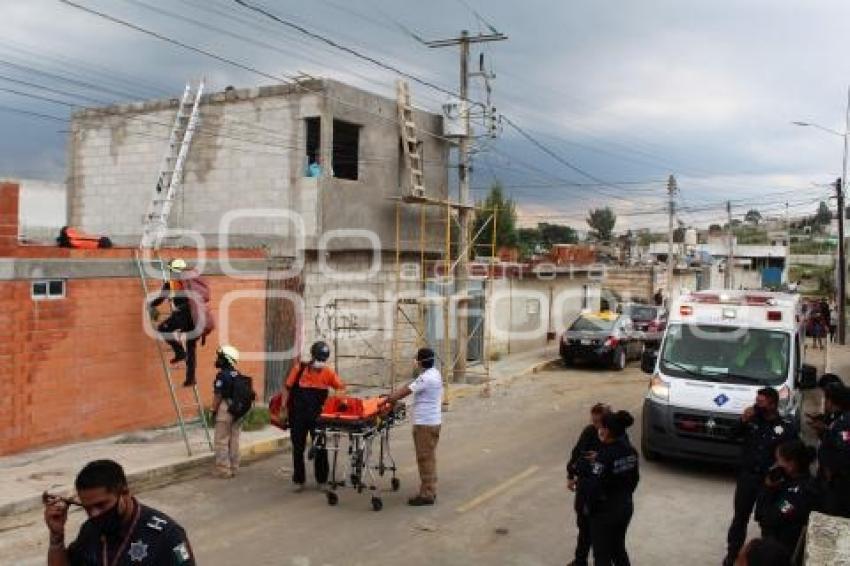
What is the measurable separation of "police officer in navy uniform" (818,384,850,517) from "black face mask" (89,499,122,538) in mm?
4858

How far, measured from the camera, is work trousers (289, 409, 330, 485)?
9.73 metres

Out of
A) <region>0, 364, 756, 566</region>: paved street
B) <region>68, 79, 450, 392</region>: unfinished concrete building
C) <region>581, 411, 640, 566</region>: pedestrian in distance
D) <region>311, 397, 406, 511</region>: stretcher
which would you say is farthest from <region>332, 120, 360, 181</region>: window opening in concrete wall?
<region>581, 411, 640, 566</region>: pedestrian in distance

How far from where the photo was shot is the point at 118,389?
1228cm

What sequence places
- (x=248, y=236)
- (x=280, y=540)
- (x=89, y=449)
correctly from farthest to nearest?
(x=248, y=236) < (x=89, y=449) < (x=280, y=540)

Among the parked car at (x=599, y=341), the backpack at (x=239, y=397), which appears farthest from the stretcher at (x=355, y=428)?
the parked car at (x=599, y=341)

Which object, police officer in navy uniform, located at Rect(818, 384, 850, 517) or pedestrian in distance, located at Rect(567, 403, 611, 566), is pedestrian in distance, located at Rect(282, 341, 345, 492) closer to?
pedestrian in distance, located at Rect(567, 403, 611, 566)

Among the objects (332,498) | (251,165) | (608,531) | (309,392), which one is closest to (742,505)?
Result: (608,531)

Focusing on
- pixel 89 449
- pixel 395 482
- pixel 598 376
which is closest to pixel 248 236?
pixel 89 449

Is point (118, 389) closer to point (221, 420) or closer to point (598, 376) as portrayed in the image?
point (221, 420)

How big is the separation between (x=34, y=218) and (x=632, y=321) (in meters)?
19.5

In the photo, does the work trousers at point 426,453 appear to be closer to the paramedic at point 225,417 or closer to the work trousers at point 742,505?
the paramedic at point 225,417

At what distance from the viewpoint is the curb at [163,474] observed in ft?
29.0

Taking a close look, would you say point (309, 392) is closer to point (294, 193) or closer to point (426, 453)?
point (426, 453)

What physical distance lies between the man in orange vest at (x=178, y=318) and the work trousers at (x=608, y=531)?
7.68 metres
